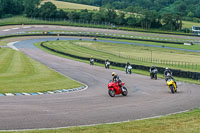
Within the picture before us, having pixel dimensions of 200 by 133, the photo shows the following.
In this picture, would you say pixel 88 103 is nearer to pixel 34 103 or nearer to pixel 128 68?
pixel 34 103

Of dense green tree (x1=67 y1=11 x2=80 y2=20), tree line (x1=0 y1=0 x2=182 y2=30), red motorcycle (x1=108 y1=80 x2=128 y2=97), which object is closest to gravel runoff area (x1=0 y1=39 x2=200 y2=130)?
red motorcycle (x1=108 y1=80 x2=128 y2=97)

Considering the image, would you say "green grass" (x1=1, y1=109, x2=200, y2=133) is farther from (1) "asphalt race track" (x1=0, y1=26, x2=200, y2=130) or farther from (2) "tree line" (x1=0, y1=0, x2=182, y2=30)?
(2) "tree line" (x1=0, y1=0, x2=182, y2=30)

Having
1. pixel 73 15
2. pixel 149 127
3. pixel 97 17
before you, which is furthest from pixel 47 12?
pixel 149 127

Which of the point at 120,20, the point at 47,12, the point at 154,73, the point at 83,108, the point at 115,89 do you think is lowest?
the point at 154,73

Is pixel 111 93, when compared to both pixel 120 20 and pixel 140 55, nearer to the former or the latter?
pixel 140 55

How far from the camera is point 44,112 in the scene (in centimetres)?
1503

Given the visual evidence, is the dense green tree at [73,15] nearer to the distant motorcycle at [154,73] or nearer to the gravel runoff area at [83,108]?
the distant motorcycle at [154,73]

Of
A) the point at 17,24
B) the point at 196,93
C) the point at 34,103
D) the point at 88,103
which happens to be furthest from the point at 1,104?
the point at 17,24

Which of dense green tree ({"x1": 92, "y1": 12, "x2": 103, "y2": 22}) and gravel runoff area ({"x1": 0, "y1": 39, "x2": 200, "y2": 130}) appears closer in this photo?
gravel runoff area ({"x1": 0, "y1": 39, "x2": 200, "y2": 130})

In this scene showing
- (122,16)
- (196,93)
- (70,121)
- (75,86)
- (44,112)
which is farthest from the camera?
(122,16)

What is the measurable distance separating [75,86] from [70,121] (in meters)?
12.2

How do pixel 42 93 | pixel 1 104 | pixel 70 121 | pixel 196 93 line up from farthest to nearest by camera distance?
pixel 196 93 < pixel 42 93 < pixel 1 104 < pixel 70 121

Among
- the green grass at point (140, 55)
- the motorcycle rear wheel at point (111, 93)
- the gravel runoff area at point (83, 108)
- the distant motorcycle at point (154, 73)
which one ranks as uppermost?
the gravel runoff area at point (83, 108)

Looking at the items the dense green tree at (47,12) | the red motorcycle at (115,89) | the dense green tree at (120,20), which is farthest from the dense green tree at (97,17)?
the red motorcycle at (115,89)
